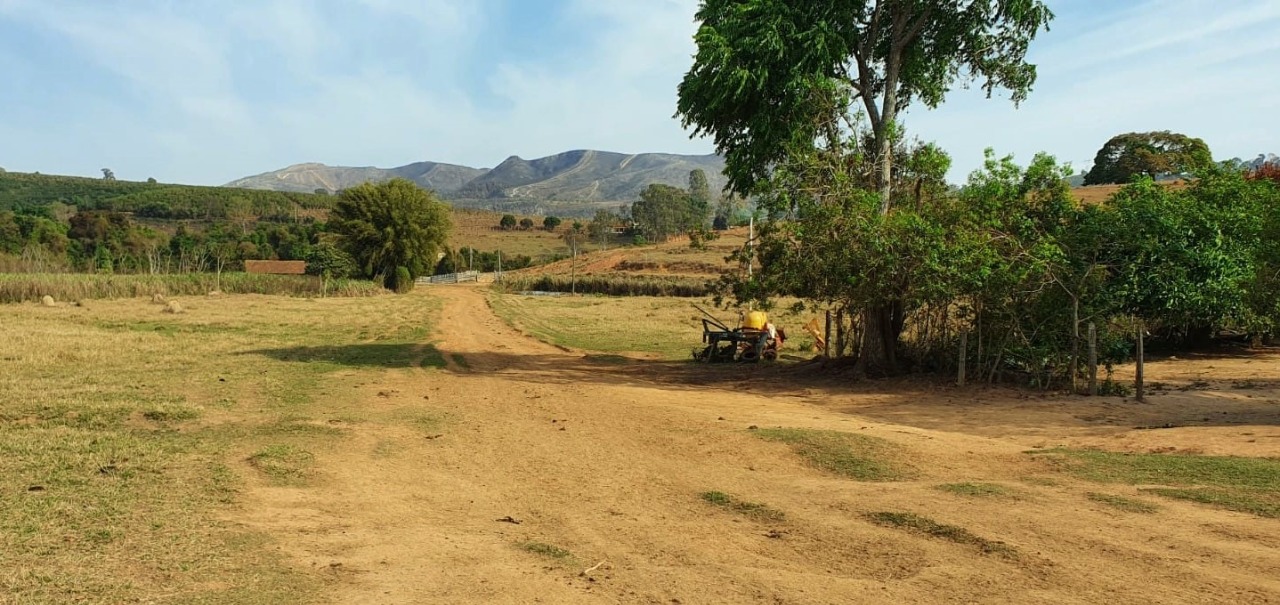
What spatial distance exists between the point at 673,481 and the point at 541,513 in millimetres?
1678

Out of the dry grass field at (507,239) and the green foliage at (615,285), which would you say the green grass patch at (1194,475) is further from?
the dry grass field at (507,239)

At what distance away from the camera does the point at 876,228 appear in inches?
563

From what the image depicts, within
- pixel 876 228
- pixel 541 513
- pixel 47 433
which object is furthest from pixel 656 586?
pixel 876 228

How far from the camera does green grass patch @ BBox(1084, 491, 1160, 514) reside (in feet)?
21.4

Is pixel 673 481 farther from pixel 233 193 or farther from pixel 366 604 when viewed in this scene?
pixel 233 193

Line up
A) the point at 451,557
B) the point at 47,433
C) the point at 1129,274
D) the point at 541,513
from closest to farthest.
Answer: the point at 451,557
the point at 541,513
the point at 47,433
the point at 1129,274

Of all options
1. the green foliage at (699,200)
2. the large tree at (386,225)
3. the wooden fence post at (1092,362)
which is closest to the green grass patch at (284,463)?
the wooden fence post at (1092,362)

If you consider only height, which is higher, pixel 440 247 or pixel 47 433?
pixel 440 247

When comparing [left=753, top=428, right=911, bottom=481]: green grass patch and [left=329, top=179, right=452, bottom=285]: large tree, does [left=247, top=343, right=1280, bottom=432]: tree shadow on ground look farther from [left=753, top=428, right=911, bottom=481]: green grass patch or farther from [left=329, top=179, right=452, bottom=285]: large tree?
[left=329, top=179, right=452, bottom=285]: large tree

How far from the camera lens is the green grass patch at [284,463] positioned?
773 cm

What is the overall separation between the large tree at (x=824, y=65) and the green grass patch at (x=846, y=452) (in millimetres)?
7847

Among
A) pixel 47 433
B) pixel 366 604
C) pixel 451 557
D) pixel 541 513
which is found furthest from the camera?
pixel 47 433

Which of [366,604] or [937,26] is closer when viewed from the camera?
[366,604]

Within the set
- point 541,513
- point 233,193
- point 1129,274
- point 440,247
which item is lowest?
point 541,513
